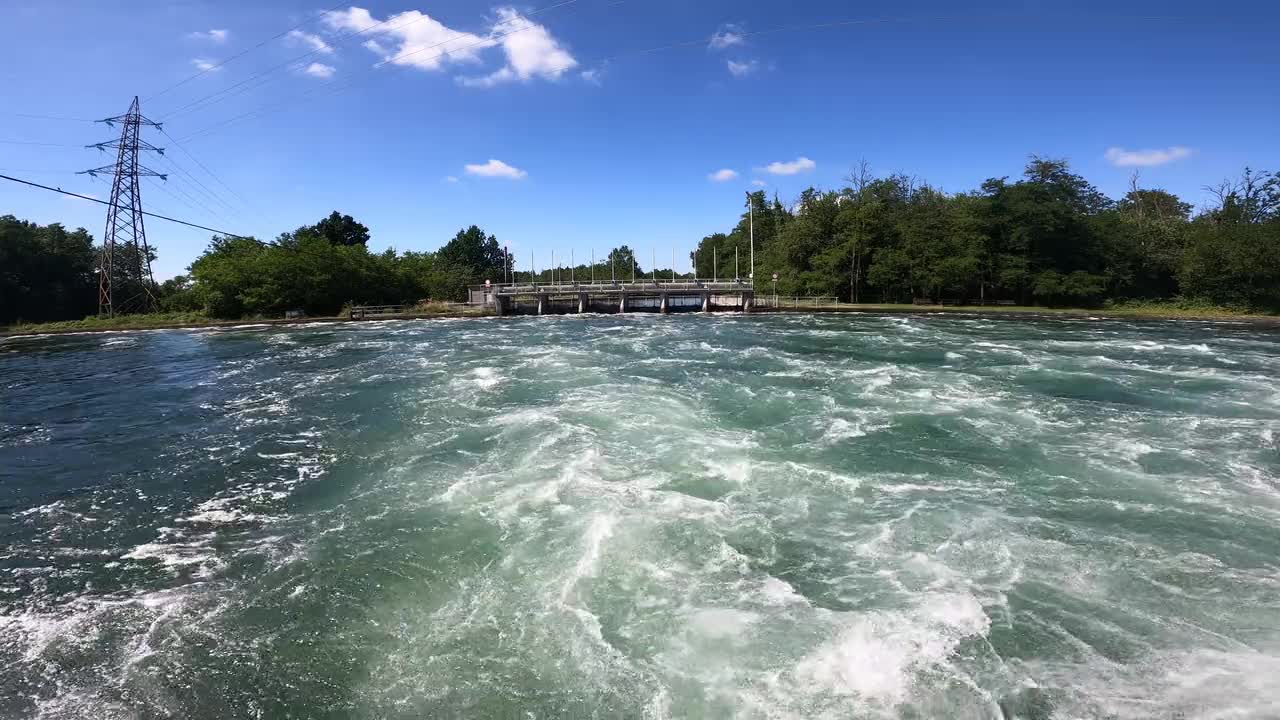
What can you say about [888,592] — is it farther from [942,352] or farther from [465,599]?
[942,352]

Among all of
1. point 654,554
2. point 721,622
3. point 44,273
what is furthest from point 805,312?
point 44,273

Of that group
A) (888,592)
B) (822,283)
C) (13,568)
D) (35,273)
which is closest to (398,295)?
(35,273)

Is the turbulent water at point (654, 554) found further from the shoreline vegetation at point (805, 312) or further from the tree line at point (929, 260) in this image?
the tree line at point (929, 260)

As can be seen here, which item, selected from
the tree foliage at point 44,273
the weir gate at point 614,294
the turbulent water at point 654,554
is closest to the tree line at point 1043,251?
the weir gate at point 614,294

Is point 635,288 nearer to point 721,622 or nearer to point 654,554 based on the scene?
point 654,554

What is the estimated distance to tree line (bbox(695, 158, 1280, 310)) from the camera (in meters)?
46.4

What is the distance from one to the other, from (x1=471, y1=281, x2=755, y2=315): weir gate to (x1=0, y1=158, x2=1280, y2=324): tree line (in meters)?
9.24

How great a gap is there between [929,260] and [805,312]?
14.6m

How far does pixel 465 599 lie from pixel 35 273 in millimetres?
76083

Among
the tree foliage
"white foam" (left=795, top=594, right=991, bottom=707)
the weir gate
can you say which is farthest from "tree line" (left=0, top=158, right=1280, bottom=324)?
"white foam" (left=795, top=594, right=991, bottom=707)

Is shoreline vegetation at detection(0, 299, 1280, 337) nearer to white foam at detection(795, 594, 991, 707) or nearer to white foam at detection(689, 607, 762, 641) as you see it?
white foam at detection(795, 594, 991, 707)

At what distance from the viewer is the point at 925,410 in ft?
51.1

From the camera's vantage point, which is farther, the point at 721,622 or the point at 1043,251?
the point at 1043,251

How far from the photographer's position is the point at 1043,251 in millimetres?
53219
